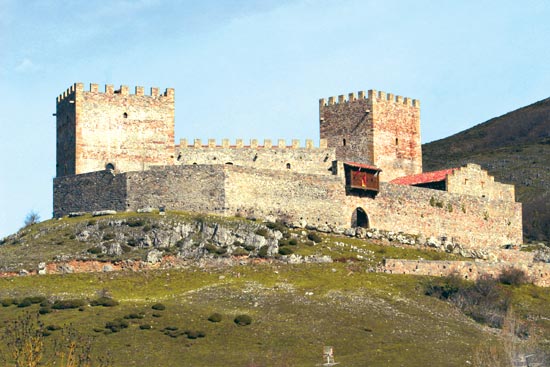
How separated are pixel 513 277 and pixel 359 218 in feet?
47.4

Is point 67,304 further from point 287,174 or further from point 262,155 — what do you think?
point 262,155

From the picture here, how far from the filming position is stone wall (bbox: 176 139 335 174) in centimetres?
9675

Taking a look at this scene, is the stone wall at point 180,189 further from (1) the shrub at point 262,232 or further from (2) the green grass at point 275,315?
(2) the green grass at point 275,315

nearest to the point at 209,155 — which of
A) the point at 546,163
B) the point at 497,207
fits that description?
the point at 497,207

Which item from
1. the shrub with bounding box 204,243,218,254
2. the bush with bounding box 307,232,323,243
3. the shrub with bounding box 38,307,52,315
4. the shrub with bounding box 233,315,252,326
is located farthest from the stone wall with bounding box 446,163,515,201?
the shrub with bounding box 38,307,52,315

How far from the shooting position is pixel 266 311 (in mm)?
73812

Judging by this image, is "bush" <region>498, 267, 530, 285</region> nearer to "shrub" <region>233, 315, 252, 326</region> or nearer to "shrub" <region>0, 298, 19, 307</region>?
"shrub" <region>233, 315, 252, 326</region>

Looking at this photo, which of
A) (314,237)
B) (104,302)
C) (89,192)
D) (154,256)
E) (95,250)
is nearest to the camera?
(104,302)

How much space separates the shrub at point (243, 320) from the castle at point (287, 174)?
17964 mm

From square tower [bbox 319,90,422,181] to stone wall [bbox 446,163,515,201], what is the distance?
155 inches

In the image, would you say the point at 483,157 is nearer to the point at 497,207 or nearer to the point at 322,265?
the point at 497,207

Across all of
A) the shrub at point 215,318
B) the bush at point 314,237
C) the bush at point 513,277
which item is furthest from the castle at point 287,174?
the shrub at point 215,318

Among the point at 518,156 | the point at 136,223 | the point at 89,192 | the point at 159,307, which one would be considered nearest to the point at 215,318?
the point at 159,307

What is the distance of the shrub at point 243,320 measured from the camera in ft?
234
